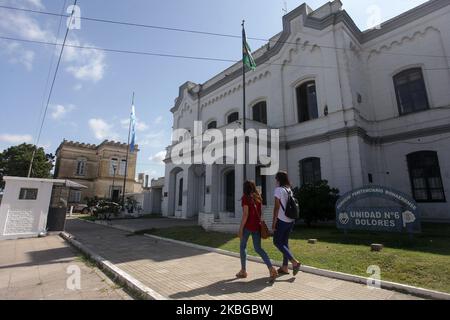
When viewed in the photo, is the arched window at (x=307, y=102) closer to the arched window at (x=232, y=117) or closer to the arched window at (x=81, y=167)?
the arched window at (x=232, y=117)

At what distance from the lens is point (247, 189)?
529cm

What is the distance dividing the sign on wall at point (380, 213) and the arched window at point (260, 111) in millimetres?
10158

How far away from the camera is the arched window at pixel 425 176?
490 inches

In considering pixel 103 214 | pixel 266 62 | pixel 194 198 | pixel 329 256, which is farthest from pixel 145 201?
pixel 329 256

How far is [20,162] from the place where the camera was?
3472 centimetres

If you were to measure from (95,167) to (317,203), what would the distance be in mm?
39073

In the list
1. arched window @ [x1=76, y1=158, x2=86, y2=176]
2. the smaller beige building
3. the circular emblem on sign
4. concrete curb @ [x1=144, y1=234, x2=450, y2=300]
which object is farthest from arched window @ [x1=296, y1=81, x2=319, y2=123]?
arched window @ [x1=76, y1=158, x2=86, y2=176]

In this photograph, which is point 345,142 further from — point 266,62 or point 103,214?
point 103,214

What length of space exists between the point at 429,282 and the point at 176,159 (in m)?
19.1

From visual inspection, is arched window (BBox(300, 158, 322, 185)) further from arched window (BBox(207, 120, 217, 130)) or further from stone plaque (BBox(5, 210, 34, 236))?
stone plaque (BBox(5, 210, 34, 236))

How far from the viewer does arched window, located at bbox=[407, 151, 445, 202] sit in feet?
40.8

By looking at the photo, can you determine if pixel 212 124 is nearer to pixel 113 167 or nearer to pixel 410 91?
pixel 410 91

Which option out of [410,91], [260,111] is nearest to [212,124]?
[260,111]

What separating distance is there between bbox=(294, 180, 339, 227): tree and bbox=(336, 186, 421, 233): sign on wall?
1.68 m
